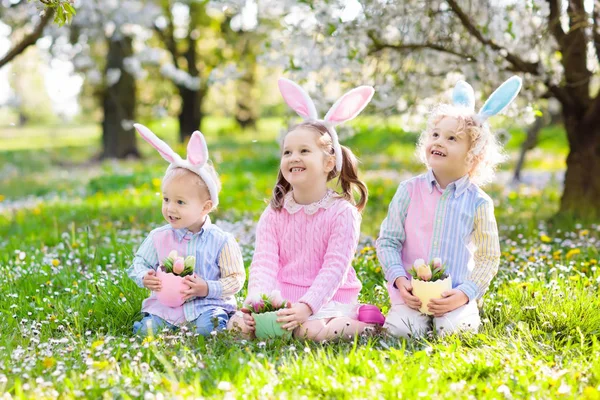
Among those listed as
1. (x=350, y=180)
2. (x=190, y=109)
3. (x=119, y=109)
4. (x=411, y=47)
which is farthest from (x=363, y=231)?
(x=190, y=109)

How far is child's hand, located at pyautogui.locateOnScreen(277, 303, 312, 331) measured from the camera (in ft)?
11.6

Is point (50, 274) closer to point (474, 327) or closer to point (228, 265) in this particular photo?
point (228, 265)

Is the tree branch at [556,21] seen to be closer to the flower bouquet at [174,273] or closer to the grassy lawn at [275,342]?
the grassy lawn at [275,342]

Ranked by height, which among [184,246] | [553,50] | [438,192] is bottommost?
A: [184,246]

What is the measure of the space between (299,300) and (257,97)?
20181mm

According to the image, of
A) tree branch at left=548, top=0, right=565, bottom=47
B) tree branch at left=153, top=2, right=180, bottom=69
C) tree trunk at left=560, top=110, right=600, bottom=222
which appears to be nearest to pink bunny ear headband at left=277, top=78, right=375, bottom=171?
tree branch at left=548, top=0, right=565, bottom=47

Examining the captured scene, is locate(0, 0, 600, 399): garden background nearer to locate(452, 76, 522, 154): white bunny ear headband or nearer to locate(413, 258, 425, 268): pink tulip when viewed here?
locate(413, 258, 425, 268): pink tulip

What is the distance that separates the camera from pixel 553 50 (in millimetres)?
6961

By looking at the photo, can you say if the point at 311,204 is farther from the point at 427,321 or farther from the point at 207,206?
the point at 427,321

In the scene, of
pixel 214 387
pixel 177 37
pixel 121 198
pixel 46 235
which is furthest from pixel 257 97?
pixel 214 387

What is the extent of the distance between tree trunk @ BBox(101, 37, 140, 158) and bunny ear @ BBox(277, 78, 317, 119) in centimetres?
1099

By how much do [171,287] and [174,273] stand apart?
0.23 ft

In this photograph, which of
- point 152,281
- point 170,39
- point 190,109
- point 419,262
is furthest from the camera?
point 190,109

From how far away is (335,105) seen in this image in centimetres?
382
